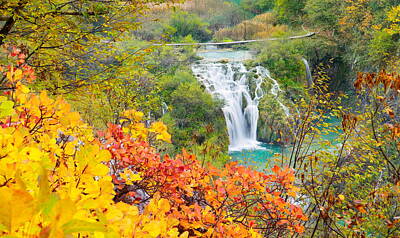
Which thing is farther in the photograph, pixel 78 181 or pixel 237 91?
pixel 237 91

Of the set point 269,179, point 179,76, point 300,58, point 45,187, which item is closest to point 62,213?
point 45,187

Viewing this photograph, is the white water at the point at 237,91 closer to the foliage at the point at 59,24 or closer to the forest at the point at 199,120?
the forest at the point at 199,120

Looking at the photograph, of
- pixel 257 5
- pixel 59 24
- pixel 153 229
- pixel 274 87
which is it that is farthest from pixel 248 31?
pixel 153 229

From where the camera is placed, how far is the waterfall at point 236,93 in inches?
390

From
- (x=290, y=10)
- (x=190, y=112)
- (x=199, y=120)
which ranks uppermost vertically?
(x=290, y=10)

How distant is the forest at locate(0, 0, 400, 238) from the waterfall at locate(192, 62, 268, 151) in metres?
0.06

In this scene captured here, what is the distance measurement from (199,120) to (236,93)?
2.28 meters

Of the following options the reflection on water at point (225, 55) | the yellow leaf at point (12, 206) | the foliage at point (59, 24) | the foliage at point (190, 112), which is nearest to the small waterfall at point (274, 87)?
the reflection on water at point (225, 55)

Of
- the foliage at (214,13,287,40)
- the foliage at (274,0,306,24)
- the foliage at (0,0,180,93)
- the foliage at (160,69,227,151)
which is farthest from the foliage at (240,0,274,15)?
the foliage at (0,0,180,93)

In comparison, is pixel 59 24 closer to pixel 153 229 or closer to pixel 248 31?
pixel 153 229

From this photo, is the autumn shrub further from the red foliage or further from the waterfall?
the waterfall

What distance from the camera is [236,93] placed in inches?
419

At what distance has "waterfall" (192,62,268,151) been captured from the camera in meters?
9.91

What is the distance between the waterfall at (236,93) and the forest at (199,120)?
0.06 meters
